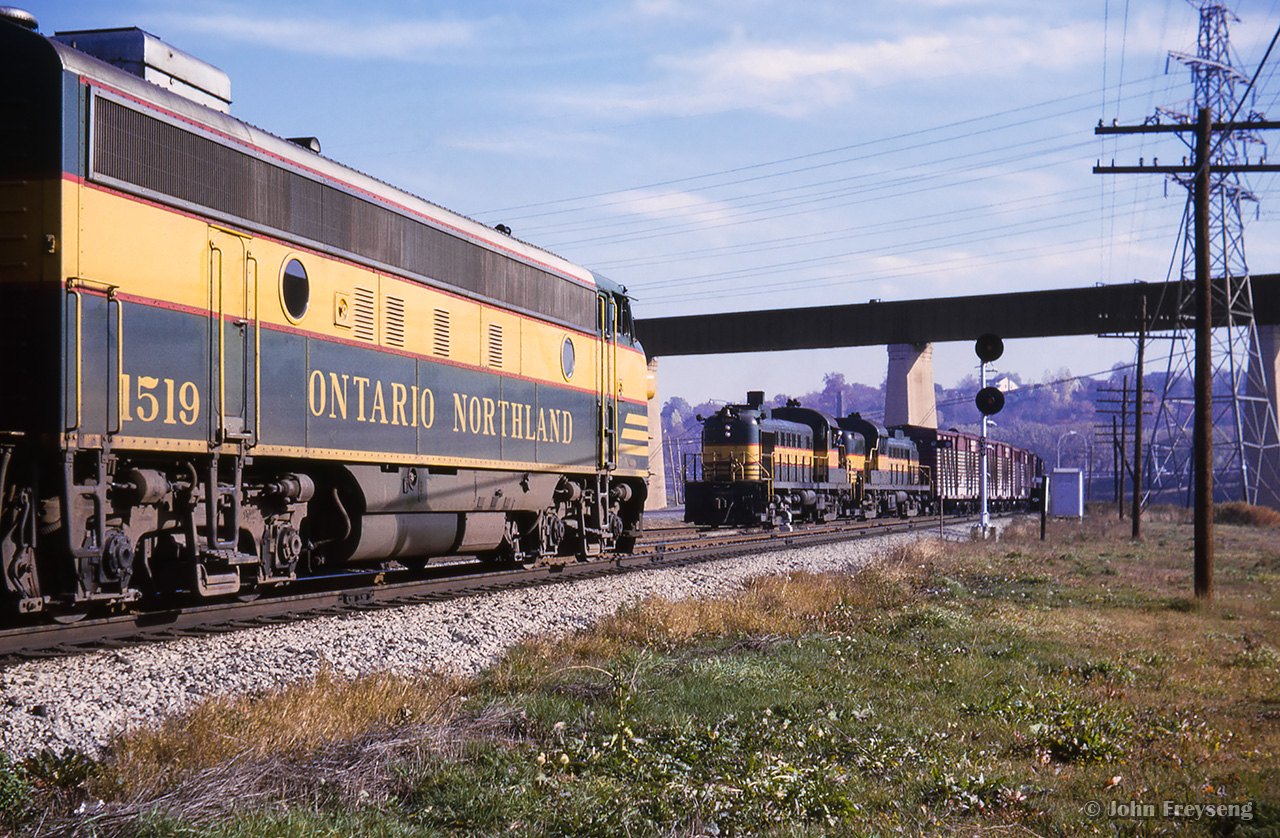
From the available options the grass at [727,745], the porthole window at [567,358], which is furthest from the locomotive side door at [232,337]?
the porthole window at [567,358]

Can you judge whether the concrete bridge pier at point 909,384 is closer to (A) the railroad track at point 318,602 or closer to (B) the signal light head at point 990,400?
(B) the signal light head at point 990,400

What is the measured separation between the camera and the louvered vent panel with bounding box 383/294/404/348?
460 inches

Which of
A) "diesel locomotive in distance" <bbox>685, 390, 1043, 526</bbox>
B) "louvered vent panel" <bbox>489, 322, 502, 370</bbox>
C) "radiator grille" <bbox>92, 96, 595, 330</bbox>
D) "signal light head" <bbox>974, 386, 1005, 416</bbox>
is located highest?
"radiator grille" <bbox>92, 96, 595, 330</bbox>

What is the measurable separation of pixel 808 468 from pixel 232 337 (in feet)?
88.3

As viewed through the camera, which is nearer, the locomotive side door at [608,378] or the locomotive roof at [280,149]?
the locomotive roof at [280,149]

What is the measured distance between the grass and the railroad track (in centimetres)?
→ 241

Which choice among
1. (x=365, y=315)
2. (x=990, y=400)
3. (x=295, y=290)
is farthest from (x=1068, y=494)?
(x=295, y=290)

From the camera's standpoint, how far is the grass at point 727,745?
4953 mm

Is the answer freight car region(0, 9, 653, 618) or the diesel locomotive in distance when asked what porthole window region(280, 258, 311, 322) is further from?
the diesel locomotive in distance

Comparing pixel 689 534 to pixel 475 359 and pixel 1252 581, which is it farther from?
pixel 475 359

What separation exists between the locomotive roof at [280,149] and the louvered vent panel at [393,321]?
1.15 m

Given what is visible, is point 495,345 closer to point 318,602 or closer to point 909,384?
point 318,602

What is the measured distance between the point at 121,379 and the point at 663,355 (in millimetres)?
43094

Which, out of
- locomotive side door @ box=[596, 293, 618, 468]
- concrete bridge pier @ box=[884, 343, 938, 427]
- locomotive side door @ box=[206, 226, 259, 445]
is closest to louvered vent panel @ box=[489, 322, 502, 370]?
locomotive side door @ box=[596, 293, 618, 468]
